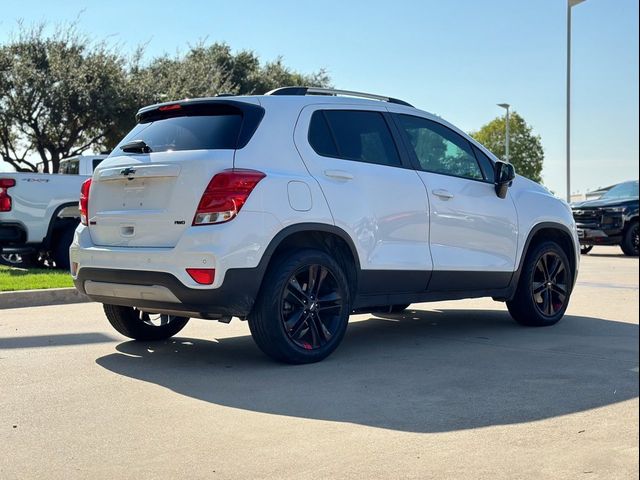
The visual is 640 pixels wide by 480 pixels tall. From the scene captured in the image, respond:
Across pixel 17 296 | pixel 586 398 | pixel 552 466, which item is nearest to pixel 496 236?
pixel 586 398

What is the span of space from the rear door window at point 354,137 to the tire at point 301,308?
0.85m

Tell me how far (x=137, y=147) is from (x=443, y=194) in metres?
2.46

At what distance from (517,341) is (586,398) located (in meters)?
2.07

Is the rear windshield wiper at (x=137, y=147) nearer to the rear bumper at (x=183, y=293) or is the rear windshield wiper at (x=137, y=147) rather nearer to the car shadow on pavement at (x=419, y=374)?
the rear bumper at (x=183, y=293)

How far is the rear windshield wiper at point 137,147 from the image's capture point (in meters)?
6.04

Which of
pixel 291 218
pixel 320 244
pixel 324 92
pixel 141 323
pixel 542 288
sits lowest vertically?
pixel 141 323

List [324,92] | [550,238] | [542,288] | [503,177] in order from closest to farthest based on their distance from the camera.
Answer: [324,92] → [503,177] → [542,288] → [550,238]

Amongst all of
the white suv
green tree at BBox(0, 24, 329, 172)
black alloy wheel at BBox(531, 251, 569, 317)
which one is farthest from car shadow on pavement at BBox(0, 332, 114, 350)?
green tree at BBox(0, 24, 329, 172)

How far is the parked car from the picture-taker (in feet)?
39.5

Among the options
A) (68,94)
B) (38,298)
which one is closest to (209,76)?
(68,94)

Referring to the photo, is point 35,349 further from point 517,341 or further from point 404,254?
point 517,341

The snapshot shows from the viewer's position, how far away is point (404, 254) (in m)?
6.41

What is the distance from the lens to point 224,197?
5.38 meters

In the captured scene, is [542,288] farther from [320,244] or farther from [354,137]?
[320,244]
